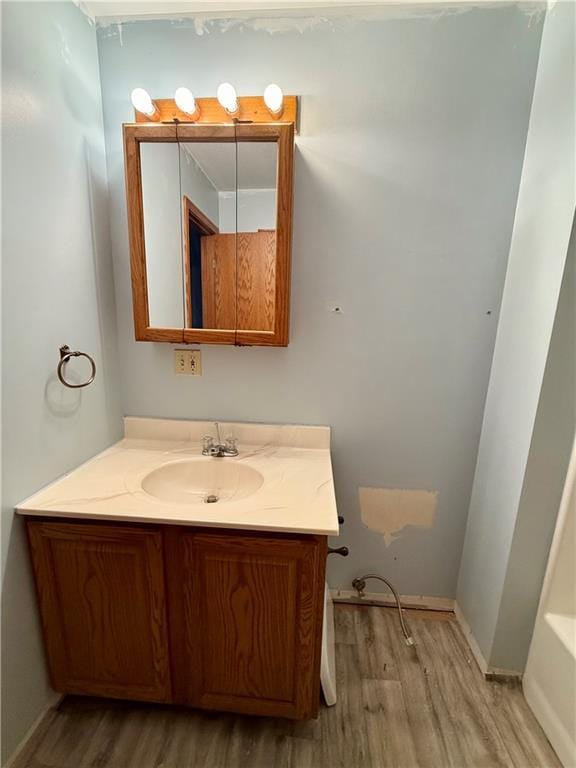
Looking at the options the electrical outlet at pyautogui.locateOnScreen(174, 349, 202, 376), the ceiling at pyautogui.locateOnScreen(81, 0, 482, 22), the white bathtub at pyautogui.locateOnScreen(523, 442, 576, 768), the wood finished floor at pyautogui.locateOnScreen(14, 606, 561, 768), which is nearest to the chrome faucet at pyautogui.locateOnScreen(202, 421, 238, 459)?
the electrical outlet at pyautogui.locateOnScreen(174, 349, 202, 376)

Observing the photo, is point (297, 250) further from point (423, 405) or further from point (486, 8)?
point (486, 8)

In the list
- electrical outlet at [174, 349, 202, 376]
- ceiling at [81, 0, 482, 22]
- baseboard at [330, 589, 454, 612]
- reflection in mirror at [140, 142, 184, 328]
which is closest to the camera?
ceiling at [81, 0, 482, 22]

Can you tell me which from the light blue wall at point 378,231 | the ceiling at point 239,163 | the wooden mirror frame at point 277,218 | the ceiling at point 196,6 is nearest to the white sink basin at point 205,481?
the light blue wall at point 378,231

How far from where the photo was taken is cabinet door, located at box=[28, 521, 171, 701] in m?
0.98

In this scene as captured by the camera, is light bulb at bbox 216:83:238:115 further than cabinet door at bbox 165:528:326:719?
Yes

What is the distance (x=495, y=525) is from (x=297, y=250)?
1255 mm

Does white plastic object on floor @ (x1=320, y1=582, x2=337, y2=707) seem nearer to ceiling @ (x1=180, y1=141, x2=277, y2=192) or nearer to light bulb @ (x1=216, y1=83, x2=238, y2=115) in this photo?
ceiling @ (x1=180, y1=141, x2=277, y2=192)

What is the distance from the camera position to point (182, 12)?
3.80 feet

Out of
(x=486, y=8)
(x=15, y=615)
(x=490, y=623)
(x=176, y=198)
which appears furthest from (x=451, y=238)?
(x=15, y=615)

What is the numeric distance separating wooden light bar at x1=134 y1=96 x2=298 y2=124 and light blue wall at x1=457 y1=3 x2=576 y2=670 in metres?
0.80

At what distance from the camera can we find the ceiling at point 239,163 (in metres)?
1.18

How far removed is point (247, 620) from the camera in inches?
39.1

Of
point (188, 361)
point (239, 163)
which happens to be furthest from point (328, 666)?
point (239, 163)

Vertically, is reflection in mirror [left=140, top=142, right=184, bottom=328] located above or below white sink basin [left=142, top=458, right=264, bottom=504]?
above
